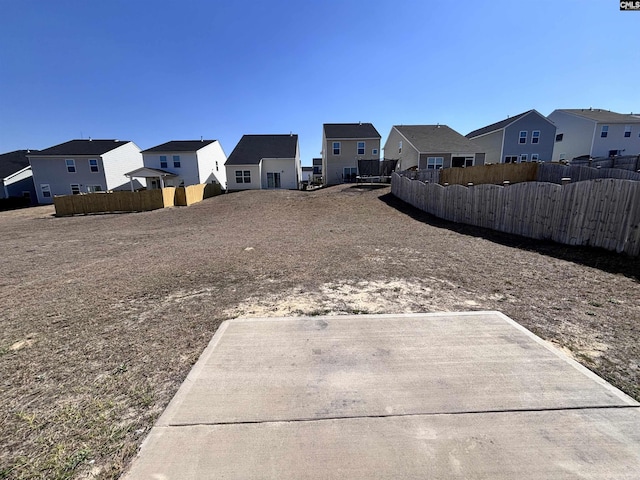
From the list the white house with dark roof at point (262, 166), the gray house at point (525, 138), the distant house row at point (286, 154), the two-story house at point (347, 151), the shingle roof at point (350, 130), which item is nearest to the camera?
the distant house row at point (286, 154)

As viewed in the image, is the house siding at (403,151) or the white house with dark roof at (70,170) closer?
the house siding at (403,151)

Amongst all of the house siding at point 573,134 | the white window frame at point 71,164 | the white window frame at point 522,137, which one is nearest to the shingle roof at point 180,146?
the white window frame at point 71,164

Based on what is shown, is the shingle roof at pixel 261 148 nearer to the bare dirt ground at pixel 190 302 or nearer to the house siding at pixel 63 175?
the house siding at pixel 63 175

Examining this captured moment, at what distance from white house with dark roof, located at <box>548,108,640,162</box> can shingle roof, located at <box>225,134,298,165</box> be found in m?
32.4

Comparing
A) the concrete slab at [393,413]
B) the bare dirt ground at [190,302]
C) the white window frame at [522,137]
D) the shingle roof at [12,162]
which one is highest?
the white window frame at [522,137]

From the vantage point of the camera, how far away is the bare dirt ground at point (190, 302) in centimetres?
223

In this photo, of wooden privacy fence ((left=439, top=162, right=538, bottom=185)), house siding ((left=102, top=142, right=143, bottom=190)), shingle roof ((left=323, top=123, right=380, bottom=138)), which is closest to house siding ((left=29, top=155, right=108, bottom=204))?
house siding ((left=102, top=142, right=143, bottom=190))

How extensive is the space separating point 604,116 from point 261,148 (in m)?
39.2

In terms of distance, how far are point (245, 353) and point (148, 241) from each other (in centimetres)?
909

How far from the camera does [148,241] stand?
10.2 metres

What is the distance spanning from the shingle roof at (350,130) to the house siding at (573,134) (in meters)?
23.5

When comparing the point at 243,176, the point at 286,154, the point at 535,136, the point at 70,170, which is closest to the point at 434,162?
the point at 535,136

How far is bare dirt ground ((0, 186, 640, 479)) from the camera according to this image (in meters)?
2.23

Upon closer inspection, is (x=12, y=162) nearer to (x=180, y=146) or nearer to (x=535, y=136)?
(x=180, y=146)
